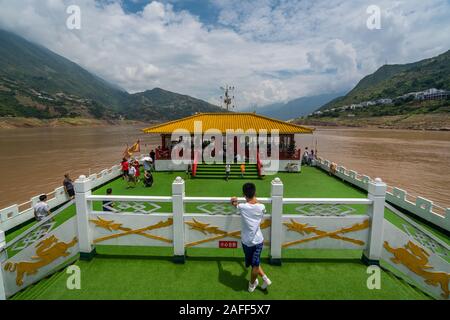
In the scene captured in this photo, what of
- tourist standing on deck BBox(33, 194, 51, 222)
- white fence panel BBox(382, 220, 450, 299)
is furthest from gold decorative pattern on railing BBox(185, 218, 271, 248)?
tourist standing on deck BBox(33, 194, 51, 222)

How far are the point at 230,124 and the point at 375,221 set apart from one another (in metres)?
17.0

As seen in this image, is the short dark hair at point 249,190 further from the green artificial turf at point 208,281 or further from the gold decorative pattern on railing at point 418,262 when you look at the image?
the gold decorative pattern on railing at point 418,262

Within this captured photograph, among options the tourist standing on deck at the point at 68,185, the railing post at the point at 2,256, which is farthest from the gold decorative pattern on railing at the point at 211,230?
the tourist standing on deck at the point at 68,185

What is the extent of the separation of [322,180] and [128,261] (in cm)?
1376

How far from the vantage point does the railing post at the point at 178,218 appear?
4.75 metres

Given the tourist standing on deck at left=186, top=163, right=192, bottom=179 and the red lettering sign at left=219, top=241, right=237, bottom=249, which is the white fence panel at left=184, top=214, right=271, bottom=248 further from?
the tourist standing on deck at left=186, top=163, right=192, bottom=179

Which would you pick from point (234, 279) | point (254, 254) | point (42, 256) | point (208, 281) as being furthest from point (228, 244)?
point (42, 256)

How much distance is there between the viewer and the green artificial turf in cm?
423

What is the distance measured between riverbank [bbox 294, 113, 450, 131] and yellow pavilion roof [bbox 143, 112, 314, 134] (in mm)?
86254

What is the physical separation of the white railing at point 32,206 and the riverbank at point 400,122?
99.1 meters

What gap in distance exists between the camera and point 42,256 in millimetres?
4754

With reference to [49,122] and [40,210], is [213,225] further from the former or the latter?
[49,122]
